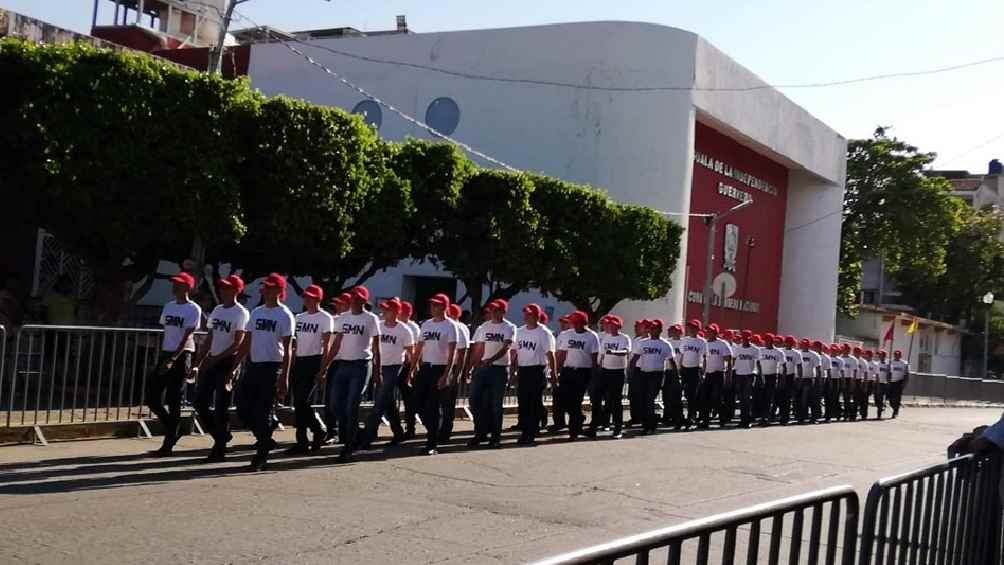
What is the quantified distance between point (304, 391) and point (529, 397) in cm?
373

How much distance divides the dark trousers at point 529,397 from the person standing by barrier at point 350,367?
3.42 metres

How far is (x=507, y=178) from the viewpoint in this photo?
24.4 m

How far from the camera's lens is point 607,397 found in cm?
1781

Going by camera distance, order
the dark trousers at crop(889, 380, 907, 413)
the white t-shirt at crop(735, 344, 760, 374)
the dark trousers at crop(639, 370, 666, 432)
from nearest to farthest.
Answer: the dark trousers at crop(639, 370, 666, 432) → the white t-shirt at crop(735, 344, 760, 374) → the dark trousers at crop(889, 380, 907, 413)

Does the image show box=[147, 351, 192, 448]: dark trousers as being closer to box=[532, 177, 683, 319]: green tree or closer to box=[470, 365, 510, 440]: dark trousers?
box=[470, 365, 510, 440]: dark trousers

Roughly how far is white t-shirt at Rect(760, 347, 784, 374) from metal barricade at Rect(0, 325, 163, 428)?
13.5 m

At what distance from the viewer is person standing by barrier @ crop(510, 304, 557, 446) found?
1543cm

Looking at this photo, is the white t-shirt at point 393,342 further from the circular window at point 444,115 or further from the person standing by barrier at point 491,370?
the circular window at point 444,115

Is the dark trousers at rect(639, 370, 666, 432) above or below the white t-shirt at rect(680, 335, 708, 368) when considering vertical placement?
below

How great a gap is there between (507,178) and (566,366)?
829 centimetres

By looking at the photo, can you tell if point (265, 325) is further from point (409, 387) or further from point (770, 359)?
point (770, 359)

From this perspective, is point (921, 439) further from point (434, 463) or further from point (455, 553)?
point (455, 553)

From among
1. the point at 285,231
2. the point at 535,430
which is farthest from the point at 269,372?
the point at 285,231

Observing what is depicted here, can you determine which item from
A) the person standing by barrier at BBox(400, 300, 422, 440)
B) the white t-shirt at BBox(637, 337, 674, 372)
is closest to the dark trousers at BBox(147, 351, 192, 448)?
the person standing by barrier at BBox(400, 300, 422, 440)
